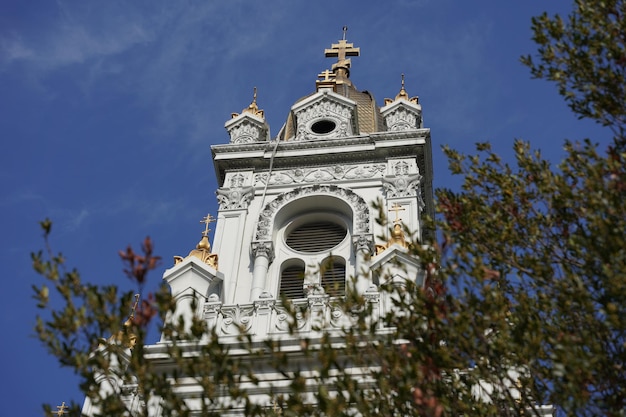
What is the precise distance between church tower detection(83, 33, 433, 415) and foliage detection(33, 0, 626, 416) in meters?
7.50

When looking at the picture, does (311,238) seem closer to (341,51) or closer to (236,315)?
(236,315)

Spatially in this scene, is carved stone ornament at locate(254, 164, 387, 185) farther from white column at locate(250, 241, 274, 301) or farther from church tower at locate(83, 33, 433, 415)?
white column at locate(250, 241, 274, 301)

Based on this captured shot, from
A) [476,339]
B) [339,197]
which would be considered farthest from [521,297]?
[339,197]

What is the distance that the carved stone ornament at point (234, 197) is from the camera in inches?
968

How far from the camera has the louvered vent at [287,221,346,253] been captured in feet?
78.0

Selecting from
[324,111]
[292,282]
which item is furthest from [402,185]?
[324,111]

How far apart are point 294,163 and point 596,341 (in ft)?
55.5

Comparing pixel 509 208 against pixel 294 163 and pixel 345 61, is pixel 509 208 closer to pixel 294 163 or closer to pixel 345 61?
pixel 294 163

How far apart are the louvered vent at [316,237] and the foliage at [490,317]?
11656 mm

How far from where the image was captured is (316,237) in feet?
79.1

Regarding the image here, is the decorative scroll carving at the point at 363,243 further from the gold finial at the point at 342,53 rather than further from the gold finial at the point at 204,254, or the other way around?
the gold finial at the point at 342,53

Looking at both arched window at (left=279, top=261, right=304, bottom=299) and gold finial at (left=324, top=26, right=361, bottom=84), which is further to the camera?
gold finial at (left=324, top=26, right=361, bottom=84)

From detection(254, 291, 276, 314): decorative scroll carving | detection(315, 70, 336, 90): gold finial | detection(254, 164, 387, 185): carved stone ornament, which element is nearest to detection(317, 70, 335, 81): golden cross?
detection(315, 70, 336, 90): gold finial

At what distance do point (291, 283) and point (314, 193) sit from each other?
3.09m
